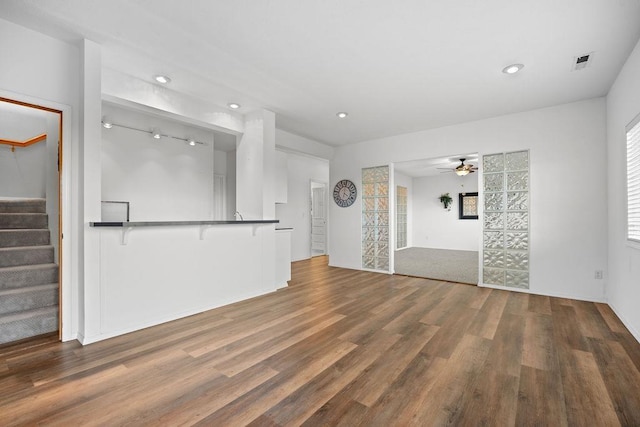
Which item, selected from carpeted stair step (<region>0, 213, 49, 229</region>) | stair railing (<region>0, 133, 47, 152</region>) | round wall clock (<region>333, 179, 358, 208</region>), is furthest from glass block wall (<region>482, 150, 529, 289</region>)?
stair railing (<region>0, 133, 47, 152</region>)

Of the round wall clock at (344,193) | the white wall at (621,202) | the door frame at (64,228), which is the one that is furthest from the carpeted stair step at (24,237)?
the white wall at (621,202)

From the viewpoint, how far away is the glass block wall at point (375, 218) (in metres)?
5.67

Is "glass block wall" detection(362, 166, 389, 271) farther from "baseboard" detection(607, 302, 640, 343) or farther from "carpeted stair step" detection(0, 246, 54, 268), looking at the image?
"carpeted stair step" detection(0, 246, 54, 268)

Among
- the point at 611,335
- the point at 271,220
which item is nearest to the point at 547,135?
the point at 611,335

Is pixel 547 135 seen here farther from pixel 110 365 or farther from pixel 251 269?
pixel 110 365

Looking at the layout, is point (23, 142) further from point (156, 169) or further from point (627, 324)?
point (627, 324)

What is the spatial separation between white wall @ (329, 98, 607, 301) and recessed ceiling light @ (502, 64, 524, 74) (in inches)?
59.1

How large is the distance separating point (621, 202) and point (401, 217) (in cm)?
616

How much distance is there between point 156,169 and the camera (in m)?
4.69

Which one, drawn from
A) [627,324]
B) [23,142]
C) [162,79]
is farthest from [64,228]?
[627,324]

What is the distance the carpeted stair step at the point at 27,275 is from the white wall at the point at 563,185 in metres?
5.72

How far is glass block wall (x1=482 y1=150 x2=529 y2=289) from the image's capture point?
420 cm

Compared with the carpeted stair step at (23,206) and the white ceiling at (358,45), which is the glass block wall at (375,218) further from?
the carpeted stair step at (23,206)

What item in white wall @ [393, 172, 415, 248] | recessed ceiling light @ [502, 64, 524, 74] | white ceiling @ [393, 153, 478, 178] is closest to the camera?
recessed ceiling light @ [502, 64, 524, 74]
